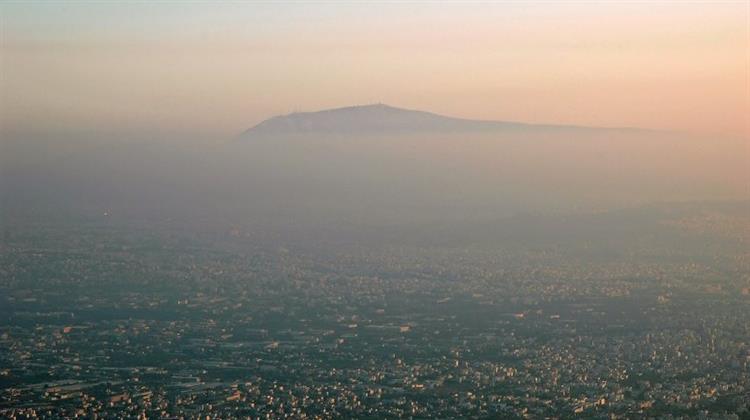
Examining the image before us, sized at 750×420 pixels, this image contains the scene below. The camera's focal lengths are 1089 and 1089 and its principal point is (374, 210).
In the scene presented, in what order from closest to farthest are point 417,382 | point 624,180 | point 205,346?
point 417,382 < point 205,346 < point 624,180

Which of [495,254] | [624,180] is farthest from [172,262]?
[624,180]

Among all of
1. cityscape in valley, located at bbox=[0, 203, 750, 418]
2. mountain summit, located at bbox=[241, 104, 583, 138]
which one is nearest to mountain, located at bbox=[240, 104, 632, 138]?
mountain summit, located at bbox=[241, 104, 583, 138]

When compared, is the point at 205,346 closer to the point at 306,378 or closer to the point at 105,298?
the point at 306,378

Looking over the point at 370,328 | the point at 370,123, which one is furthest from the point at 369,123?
the point at 370,328

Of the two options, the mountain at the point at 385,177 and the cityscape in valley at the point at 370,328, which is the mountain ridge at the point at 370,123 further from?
the cityscape in valley at the point at 370,328

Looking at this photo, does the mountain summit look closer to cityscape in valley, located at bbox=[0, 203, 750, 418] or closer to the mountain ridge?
the mountain ridge

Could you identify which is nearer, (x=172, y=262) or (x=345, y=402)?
(x=345, y=402)

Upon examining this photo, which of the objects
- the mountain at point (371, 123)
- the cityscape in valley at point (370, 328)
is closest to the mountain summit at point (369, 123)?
the mountain at point (371, 123)

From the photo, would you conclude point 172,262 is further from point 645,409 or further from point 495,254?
point 645,409

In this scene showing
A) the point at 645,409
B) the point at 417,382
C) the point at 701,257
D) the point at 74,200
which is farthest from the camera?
the point at 74,200
